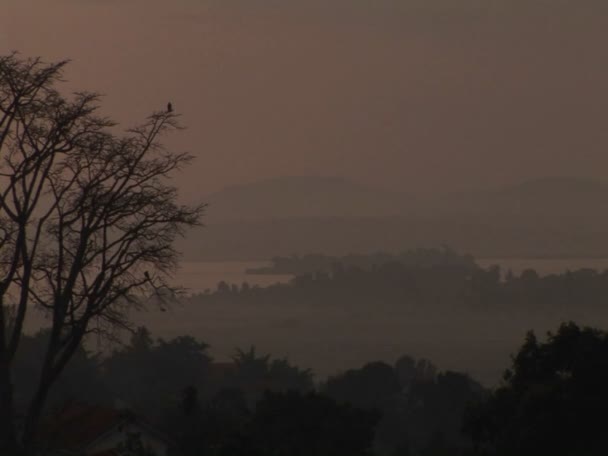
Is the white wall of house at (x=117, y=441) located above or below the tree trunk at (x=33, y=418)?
below

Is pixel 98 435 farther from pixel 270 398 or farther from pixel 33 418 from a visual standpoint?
pixel 33 418

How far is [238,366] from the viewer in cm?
15225

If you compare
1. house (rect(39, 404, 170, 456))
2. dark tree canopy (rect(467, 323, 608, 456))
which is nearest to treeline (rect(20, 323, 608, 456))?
dark tree canopy (rect(467, 323, 608, 456))

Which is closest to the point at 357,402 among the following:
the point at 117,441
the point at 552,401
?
the point at 117,441

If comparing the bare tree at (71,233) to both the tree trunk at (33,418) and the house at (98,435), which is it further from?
the house at (98,435)

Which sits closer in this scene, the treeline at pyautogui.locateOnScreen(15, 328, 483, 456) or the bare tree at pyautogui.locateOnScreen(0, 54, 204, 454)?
the bare tree at pyautogui.locateOnScreen(0, 54, 204, 454)

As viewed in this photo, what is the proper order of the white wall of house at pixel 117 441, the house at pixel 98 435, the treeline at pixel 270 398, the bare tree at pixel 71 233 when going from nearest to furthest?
the bare tree at pixel 71 233, the house at pixel 98 435, the white wall of house at pixel 117 441, the treeline at pixel 270 398

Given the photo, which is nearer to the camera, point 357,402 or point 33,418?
point 33,418

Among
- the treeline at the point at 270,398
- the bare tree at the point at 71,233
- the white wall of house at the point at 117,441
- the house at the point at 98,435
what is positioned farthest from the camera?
the treeline at the point at 270,398

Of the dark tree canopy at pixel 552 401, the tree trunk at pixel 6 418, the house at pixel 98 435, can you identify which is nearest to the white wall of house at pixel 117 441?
the house at pixel 98 435

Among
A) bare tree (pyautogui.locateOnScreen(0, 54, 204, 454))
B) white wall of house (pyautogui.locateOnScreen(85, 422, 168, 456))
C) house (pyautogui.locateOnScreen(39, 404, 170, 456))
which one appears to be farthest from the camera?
white wall of house (pyautogui.locateOnScreen(85, 422, 168, 456))

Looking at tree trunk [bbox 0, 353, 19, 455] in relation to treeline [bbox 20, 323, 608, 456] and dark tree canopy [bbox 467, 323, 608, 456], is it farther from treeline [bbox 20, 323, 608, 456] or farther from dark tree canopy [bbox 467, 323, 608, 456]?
dark tree canopy [bbox 467, 323, 608, 456]

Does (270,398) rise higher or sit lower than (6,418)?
higher

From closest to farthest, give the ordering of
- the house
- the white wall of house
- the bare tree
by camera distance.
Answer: the bare tree
the house
the white wall of house
